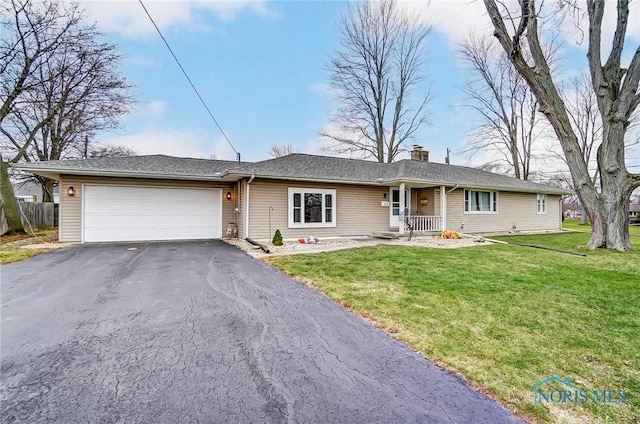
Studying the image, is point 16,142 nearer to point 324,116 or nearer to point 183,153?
point 183,153

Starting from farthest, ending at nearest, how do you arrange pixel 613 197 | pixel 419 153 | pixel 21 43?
pixel 419 153, pixel 21 43, pixel 613 197

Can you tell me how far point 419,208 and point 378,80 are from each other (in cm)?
1279

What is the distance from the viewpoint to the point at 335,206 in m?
11.8

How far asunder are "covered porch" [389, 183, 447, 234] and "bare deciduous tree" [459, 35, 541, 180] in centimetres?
1275

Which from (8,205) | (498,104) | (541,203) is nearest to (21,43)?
(8,205)

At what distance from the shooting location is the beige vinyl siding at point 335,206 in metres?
10.6

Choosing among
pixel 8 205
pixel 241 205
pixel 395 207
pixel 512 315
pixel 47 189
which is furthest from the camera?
pixel 47 189

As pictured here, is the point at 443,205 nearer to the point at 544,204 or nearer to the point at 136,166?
the point at 544,204

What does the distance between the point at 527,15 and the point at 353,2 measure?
604 inches

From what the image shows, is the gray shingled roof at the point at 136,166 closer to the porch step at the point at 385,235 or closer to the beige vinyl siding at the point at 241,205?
the beige vinyl siding at the point at 241,205

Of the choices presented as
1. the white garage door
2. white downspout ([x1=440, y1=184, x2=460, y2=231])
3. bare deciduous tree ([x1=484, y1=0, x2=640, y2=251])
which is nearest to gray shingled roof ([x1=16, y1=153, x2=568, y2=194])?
white downspout ([x1=440, y1=184, x2=460, y2=231])

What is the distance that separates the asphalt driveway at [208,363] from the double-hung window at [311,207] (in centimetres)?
663

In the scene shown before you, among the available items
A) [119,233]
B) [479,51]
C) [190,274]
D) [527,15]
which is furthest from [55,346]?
[479,51]

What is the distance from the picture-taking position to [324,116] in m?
22.7
